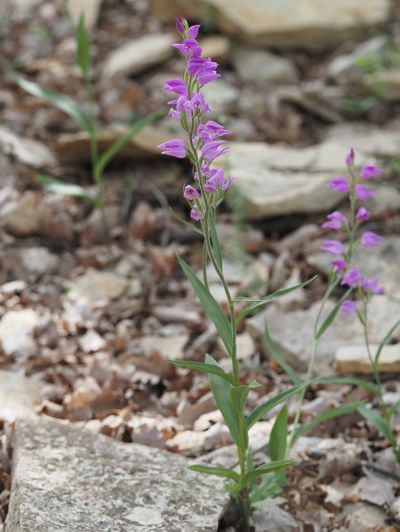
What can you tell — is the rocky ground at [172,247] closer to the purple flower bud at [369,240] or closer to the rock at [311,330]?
the rock at [311,330]

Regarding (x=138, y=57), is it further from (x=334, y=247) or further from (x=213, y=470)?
(x=213, y=470)

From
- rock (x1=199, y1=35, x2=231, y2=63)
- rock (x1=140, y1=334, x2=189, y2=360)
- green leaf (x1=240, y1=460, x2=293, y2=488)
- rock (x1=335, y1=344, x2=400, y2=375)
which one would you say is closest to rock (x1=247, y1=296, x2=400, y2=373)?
rock (x1=335, y1=344, x2=400, y2=375)

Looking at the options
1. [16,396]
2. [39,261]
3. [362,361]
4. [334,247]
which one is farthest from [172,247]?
[334,247]

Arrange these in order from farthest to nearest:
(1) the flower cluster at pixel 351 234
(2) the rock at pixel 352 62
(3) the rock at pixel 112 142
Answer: (2) the rock at pixel 352 62 → (3) the rock at pixel 112 142 → (1) the flower cluster at pixel 351 234

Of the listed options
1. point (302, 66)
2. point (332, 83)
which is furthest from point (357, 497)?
point (302, 66)

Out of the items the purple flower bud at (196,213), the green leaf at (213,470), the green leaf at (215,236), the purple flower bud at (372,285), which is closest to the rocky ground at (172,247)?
the green leaf at (213,470)

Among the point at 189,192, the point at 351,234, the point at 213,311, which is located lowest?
the point at 213,311

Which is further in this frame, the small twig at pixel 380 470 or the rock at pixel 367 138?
the rock at pixel 367 138
